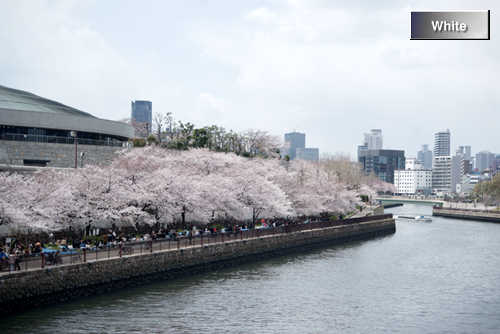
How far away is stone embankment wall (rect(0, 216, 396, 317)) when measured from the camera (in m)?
27.4

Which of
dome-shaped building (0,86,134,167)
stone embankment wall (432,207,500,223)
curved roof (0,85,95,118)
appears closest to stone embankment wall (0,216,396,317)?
dome-shaped building (0,86,134,167)

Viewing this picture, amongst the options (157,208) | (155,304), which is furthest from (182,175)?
(155,304)

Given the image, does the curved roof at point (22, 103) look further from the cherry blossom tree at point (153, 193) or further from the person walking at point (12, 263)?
the person walking at point (12, 263)

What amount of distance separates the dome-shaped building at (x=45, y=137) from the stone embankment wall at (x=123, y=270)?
54.2 feet

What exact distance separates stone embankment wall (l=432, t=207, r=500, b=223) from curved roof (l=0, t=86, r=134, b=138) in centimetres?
8714

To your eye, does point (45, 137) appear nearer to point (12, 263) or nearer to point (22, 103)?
point (22, 103)

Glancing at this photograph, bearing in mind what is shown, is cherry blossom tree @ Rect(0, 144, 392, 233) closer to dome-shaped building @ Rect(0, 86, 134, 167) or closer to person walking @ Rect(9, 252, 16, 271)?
dome-shaped building @ Rect(0, 86, 134, 167)

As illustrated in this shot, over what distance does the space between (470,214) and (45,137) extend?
101 metres

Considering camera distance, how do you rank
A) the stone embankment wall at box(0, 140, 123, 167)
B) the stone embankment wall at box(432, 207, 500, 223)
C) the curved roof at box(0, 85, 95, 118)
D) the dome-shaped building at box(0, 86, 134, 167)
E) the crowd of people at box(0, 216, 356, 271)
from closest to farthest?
the crowd of people at box(0, 216, 356, 271) → the stone embankment wall at box(0, 140, 123, 167) → the dome-shaped building at box(0, 86, 134, 167) → the curved roof at box(0, 85, 95, 118) → the stone embankment wall at box(432, 207, 500, 223)

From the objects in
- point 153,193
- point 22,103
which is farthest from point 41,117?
point 153,193

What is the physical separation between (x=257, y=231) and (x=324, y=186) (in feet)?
107

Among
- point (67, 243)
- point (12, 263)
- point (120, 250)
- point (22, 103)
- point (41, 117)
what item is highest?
point (22, 103)

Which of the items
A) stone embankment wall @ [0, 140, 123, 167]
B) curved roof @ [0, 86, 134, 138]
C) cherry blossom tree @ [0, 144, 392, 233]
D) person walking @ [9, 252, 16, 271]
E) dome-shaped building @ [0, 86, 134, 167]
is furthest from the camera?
curved roof @ [0, 86, 134, 138]

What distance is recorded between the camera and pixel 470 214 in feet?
393
